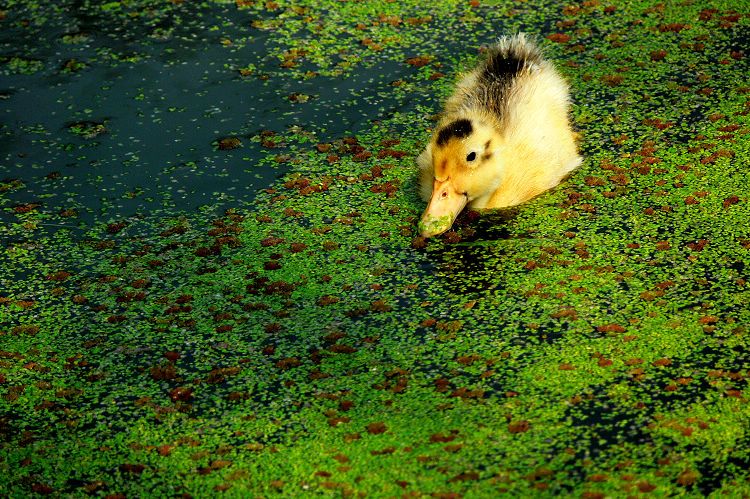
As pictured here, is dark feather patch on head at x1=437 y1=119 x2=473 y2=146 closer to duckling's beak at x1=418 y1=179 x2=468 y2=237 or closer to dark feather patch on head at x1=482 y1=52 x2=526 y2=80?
duckling's beak at x1=418 y1=179 x2=468 y2=237

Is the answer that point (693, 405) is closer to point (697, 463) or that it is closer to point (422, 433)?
point (697, 463)

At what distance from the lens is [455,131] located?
4.83 m

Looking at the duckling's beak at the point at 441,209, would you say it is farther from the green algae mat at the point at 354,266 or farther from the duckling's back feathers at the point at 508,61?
the duckling's back feathers at the point at 508,61

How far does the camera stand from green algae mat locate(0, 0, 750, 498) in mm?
3471

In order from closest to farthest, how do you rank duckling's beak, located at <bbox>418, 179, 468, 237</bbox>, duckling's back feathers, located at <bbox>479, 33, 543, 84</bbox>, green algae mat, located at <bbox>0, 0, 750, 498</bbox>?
green algae mat, located at <bbox>0, 0, 750, 498</bbox> < duckling's beak, located at <bbox>418, 179, 468, 237</bbox> < duckling's back feathers, located at <bbox>479, 33, 543, 84</bbox>

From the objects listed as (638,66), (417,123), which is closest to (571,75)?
(638,66)

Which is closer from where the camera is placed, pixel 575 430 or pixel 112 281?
pixel 575 430

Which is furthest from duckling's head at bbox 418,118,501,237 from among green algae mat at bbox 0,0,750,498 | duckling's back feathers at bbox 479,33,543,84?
duckling's back feathers at bbox 479,33,543,84

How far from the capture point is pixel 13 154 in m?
5.69

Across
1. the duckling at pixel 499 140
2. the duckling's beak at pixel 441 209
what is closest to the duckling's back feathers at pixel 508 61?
the duckling at pixel 499 140

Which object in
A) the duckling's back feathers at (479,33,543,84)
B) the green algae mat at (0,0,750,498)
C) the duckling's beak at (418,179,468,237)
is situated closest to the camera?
the green algae mat at (0,0,750,498)

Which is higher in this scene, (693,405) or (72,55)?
(693,405)

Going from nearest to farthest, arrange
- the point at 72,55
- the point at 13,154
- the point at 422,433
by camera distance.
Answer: the point at 422,433
the point at 13,154
the point at 72,55

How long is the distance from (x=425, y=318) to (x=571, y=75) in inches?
99.7
